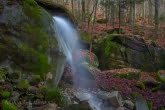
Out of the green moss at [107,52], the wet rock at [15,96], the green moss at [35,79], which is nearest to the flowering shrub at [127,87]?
the green moss at [107,52]

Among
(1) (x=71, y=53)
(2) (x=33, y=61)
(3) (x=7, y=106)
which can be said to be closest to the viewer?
(3) (x=7, y=106)

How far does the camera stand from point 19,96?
385 inches

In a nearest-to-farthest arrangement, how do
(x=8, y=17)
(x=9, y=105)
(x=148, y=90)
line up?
(x=9, y=105)
(x=8, y=17)
(x=148, y=90)

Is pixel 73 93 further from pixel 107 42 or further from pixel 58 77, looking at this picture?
pixel 107 42

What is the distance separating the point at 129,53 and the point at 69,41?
161 inches

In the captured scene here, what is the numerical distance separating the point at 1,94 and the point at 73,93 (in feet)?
11.7

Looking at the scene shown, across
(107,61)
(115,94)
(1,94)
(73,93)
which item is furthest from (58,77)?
(107,61)

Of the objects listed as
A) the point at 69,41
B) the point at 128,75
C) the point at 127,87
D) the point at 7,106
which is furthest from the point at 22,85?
the point at 128,75

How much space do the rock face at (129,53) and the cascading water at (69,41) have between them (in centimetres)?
168

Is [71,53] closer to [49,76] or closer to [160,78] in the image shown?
[160,78]

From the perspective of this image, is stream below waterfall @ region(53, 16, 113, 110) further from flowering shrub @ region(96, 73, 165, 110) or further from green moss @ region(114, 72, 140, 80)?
green moss @ region(114, 72, 140, 80)

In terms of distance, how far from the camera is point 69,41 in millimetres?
17531

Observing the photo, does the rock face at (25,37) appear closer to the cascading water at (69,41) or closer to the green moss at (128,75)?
the cascading water at (69,41)

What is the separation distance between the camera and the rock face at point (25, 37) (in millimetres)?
11023
